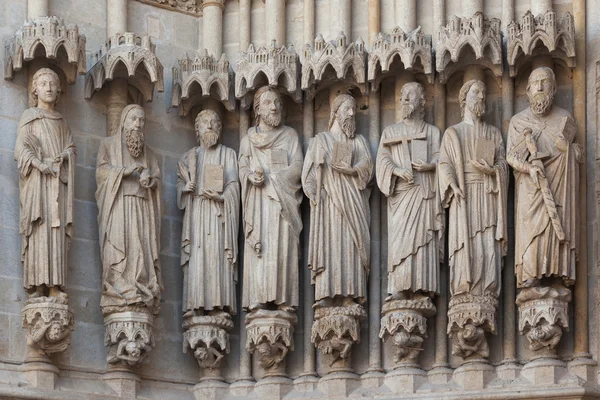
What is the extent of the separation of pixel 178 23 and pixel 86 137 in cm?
125

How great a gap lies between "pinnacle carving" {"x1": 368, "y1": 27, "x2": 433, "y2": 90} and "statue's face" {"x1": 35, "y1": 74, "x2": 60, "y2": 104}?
2245mm

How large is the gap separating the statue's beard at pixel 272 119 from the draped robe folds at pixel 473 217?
1278mm

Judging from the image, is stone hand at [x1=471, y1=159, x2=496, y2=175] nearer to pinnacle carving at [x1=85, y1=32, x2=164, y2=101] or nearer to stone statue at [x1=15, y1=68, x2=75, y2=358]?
pinnacle carving at [x1=85, y1=32, x2=164, y2=101]

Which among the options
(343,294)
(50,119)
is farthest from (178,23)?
(343,294)

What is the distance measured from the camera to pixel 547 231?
47.2ft

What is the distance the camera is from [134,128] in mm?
15078

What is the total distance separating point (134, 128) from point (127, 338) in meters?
1.51

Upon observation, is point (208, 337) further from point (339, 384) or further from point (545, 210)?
point (545, 210)

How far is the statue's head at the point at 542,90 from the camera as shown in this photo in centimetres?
1467

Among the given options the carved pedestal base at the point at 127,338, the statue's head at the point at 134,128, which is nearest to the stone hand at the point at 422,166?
the statue's head at the point at 134,128

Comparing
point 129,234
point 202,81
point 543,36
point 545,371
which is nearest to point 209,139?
point 202,81

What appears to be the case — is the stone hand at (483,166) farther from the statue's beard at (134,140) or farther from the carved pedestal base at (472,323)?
the statue's beard at (134,140)

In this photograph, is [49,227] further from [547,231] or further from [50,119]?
[547,231]

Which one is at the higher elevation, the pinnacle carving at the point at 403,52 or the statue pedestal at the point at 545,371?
the pinnacle carving at the point at 403,52
